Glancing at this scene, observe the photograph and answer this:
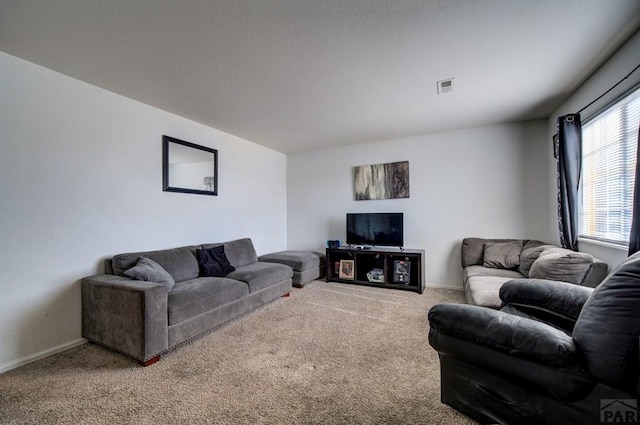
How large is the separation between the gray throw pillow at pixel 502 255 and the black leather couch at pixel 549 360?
194cm

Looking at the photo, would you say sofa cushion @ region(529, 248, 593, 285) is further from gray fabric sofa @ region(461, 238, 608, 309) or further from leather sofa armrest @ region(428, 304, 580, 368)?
leather sofa armrest @ region(428, 304, 580, 368)

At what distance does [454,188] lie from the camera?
409 centimetres

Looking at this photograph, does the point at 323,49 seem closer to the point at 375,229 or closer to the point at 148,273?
the point at 148,273

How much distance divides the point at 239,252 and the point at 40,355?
2.07 meters

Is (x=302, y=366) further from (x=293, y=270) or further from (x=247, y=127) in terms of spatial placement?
(x=247, y=127)

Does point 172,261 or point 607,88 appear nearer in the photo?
point 607,88

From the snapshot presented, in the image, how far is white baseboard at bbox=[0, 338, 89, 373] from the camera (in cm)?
205

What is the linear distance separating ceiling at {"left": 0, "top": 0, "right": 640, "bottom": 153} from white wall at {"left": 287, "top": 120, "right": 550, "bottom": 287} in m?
0.72

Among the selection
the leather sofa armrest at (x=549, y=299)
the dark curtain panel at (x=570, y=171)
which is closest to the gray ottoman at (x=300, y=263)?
the leather sofa armrest at (x=549, y=299)

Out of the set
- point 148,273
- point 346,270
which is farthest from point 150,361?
point 346,270

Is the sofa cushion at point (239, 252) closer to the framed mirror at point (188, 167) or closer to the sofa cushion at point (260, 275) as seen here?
the sofa cushion at point (260, 275)

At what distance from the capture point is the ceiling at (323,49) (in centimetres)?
166

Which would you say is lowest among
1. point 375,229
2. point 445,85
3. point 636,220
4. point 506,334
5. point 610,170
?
point 506,334

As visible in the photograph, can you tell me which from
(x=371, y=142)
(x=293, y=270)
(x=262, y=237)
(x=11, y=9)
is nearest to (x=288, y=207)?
(x=262, y=237)
